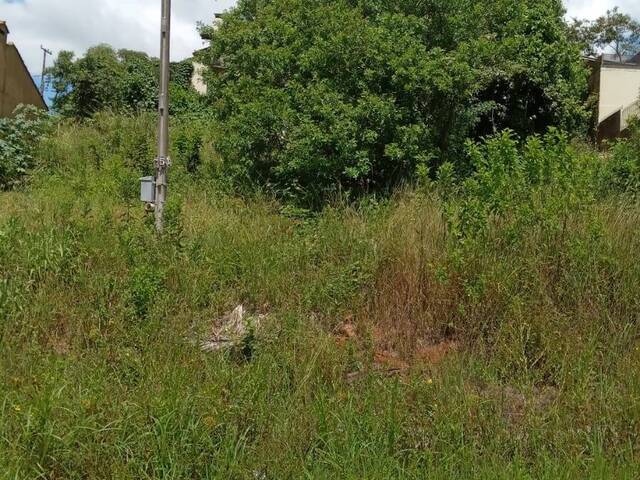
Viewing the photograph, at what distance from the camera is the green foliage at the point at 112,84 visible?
1744 centimetres

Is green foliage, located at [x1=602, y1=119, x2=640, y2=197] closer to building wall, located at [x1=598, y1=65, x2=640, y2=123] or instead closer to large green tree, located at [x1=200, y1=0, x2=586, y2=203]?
large green tree, located at [x1=200, y1=0, x2=586, y2=203]

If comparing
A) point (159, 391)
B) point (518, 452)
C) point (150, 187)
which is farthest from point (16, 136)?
point (518, 452)

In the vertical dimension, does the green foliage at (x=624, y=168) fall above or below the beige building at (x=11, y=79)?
below

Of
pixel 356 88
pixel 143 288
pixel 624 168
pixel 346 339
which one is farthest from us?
pixel 356 88

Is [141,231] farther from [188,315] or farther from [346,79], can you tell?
[346,79]

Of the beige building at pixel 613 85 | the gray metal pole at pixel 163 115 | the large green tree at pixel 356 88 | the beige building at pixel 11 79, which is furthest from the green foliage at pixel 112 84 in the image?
the beige building at pixel 613 85

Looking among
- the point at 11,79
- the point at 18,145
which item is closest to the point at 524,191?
the point at 18,145

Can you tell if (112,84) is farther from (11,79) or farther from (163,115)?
(163,115)

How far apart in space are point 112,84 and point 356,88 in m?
13.8

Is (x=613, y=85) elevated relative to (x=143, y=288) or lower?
elevated

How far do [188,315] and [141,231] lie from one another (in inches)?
56.2

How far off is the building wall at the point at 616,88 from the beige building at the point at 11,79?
19769mm

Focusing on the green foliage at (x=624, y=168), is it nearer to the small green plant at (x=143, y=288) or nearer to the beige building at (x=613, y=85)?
the small green plant at (x=143, y=288)

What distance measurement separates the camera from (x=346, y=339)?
4535mm
